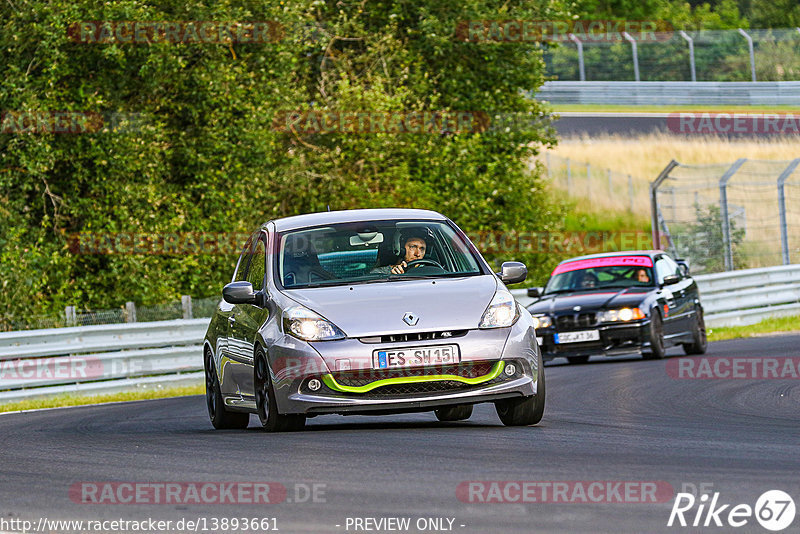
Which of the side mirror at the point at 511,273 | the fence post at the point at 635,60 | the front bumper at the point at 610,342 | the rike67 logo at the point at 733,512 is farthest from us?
the fence post at the point at 635,60

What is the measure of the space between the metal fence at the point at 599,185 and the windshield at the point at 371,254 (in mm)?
35965

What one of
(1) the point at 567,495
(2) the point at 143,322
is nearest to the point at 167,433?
(1) the point at 567,495

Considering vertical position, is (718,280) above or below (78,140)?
below

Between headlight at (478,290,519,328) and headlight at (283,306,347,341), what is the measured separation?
947mm

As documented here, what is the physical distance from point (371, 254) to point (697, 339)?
427 inches

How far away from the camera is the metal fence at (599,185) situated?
4722 cm

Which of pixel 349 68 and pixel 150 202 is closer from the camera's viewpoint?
pixel 150 202

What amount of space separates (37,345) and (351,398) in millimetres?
10539

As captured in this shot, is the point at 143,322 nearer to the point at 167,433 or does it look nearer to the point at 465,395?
the point at 167,433

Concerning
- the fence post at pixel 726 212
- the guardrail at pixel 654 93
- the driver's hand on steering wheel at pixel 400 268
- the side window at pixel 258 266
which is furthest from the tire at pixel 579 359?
the guardrail at pixel 654 93

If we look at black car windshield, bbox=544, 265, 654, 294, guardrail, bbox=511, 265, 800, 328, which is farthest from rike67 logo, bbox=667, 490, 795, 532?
guardrail, bbox=511, 265, 800, 328

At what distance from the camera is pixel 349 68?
34.2 meters

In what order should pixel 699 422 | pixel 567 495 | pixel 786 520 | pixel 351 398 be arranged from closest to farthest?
pixel 786 520 < pixel 567 495 < pixel 351 398 < pixel 699 422

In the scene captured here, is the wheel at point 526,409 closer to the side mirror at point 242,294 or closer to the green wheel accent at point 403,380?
the green wheel accent at point 403,380
